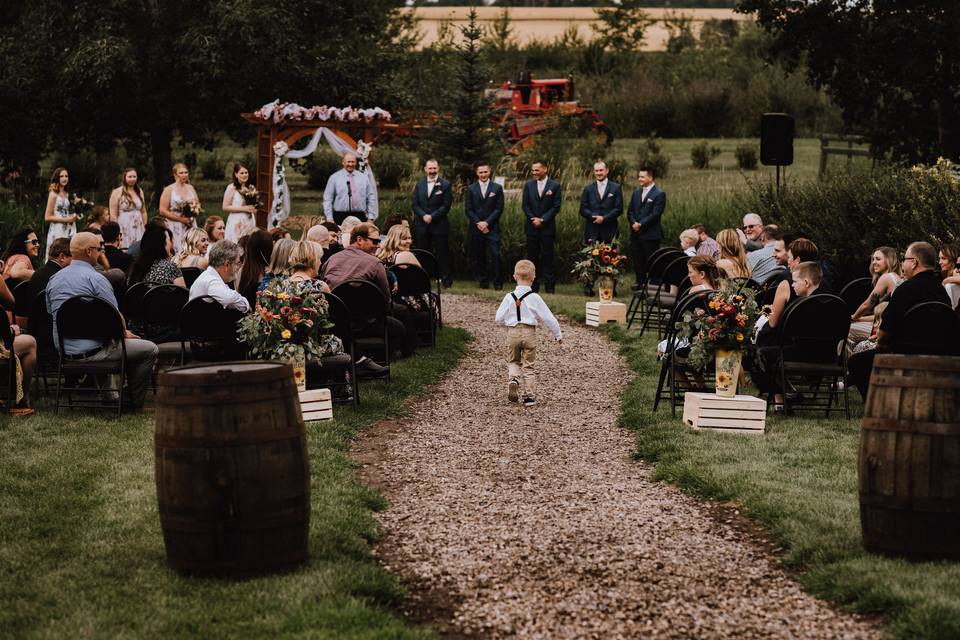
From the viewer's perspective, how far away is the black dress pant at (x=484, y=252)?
1867 cm

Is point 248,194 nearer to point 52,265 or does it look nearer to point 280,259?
point 52,265

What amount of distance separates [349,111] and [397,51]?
61.4ft

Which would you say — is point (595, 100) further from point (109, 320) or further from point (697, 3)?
point (697, 3)

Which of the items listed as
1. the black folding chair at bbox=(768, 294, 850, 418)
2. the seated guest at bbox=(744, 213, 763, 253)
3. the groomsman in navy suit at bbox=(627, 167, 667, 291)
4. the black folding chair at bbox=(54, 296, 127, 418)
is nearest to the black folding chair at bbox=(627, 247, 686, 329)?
the seated guest at bbox=(744, 213, 763, 253)

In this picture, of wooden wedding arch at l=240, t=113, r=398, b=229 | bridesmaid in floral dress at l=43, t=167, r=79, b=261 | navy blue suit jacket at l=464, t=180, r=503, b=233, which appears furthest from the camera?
wooden wedding arch at l=240, t=113, r=398, b=229

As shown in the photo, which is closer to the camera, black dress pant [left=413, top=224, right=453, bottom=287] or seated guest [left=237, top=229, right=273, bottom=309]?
seated guest [left=237, top=229, right=273, bottom=309]

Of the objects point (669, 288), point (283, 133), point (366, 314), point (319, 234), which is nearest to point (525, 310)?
point (366, 314)

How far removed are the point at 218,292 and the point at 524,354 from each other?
8.50ft

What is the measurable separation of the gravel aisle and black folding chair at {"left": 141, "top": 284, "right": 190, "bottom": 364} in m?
1.92

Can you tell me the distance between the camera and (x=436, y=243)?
18891 mm

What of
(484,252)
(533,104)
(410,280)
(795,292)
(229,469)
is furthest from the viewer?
(533,104)

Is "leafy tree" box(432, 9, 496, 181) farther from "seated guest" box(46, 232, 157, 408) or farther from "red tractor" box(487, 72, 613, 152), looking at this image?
"seated guest" box(46, 232, 157, 408)

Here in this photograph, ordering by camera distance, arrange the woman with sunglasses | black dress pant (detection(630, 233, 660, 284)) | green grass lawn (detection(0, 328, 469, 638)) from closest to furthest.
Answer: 1. green grass lawn (detection(0, 328, 469, 638))
2. the woman with sunglasses
3. black dress pant (detection(630, 233, 660, 284))

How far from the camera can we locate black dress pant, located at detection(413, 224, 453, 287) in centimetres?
1859
